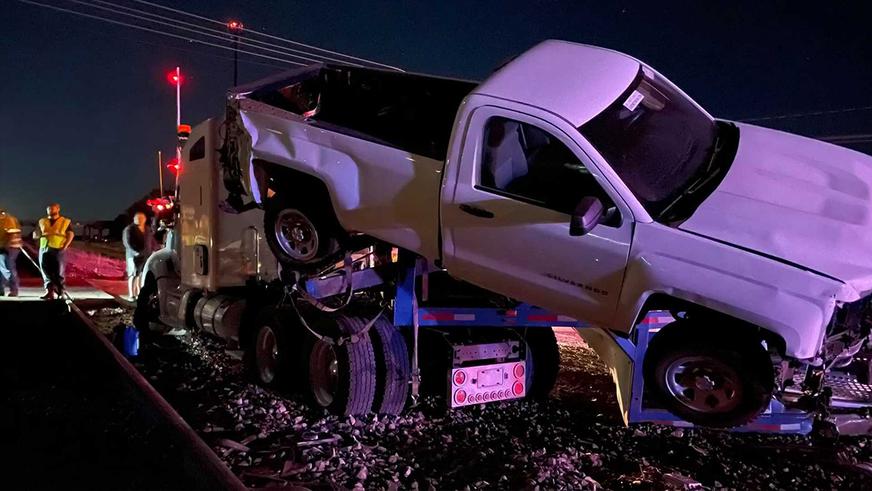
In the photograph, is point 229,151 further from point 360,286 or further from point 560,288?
point 560,288

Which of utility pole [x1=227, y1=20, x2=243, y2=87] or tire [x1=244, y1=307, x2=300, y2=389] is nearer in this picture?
tire [x1=244, y1=307, x2=300, y2=389]

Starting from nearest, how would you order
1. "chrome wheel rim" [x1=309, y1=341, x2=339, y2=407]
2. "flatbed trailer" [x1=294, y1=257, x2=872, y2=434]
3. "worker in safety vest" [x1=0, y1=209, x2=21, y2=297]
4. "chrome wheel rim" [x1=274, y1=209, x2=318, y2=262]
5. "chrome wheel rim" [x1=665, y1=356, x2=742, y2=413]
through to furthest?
"chrome wheel rim" [x1=665, y1=356, x2=742, y2=413] → "flatbed trailer" [x1=294, y1=257, x2=872, y2=434] → "chrome wheel rim" [x1=274, y1=209, x2=318, y2=262] → "chrome wheel rim" [x1=309, y1=341, x2=339, y2=407] → "worker in safety vest" [x1=0, y1=209, x2=21, y2=297]

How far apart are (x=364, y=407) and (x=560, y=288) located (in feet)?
7.74

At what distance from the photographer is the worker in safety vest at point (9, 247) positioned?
1274 cm

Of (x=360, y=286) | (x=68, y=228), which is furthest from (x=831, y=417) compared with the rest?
(x=68, y=228)

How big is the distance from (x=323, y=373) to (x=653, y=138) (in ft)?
11.3

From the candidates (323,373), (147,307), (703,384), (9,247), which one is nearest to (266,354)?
(323,373)

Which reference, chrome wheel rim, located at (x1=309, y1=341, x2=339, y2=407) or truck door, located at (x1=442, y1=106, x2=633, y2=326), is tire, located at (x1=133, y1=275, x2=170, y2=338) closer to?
chrome wheel rim, located at (x1=309, y1=341, x2=339, y2=407)

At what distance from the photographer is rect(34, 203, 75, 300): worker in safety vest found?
40.0 feet

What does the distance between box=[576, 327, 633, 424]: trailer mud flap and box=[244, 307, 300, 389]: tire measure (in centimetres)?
275

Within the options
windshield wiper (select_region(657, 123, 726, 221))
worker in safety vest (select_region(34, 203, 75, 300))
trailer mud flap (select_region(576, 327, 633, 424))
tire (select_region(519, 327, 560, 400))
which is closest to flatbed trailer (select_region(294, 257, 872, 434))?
trailer mud flap (select_region(576, 327, 633, 424))

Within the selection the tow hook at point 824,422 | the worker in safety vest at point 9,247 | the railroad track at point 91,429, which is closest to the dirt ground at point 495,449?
the tow hook at point 824,422

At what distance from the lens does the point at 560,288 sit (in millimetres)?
4195

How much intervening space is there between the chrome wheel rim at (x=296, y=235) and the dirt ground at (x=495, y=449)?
144 centimetres
